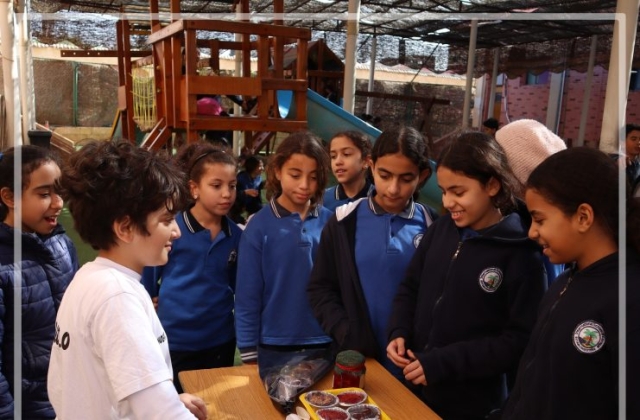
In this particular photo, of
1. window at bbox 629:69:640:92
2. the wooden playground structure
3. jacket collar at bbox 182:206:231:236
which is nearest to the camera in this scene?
jacket collar at bbox 182:206:231:236

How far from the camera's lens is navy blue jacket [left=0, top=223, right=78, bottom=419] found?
1.57 m

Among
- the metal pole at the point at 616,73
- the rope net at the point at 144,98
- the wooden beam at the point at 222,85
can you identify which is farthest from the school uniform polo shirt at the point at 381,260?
the metal pole at the point at 616,73

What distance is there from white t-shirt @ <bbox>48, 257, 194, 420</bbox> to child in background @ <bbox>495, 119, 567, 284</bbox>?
41.9 inches

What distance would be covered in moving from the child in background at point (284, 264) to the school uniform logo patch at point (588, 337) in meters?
1.07

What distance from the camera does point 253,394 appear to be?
1.38 meters

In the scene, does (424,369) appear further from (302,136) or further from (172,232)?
(302,136)

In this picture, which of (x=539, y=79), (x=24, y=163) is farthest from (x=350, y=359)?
(x=539, y=79)

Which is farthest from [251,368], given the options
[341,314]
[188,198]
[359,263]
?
[188,198]

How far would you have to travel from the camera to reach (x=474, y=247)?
149 centimetres

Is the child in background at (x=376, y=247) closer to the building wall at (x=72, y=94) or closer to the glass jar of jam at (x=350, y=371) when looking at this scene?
the glass jar of jam at (x=350, y=371)

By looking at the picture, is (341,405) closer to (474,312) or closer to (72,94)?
(474,312)

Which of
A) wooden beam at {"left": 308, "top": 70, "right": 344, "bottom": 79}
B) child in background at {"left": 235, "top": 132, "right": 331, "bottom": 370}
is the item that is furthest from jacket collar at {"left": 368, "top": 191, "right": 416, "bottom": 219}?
wooden beam at {"left": 308, "top": 70, "right": 344, "bottom": 79}

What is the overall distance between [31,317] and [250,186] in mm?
3820

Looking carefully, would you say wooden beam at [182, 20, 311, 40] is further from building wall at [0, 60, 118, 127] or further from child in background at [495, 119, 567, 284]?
building wall at [0, 60, 118, 127]
